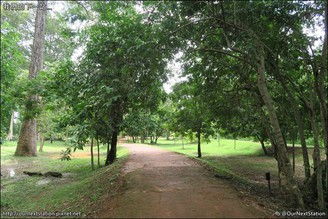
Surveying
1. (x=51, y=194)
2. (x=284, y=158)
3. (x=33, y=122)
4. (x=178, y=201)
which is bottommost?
(x=51, y=194)

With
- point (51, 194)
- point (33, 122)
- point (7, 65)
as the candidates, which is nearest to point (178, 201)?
point (51, 194)

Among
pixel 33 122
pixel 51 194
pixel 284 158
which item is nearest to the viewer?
pixel 284 158

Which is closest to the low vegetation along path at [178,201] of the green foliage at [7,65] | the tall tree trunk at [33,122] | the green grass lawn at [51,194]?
the green grass lawn at [51,194]

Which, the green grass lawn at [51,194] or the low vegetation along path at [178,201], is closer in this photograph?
the low vegetation along path at [178,201]

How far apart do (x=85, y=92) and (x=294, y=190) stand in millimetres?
6922

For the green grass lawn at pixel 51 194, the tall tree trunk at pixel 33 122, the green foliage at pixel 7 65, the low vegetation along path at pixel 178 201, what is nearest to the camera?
the low vegetation along path at pixel 178 201

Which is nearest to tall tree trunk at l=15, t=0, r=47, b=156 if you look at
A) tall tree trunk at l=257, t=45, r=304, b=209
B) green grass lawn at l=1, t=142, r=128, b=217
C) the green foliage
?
green grass lawn at l=1, t=142, r=128, b=217

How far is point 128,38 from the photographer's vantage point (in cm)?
815

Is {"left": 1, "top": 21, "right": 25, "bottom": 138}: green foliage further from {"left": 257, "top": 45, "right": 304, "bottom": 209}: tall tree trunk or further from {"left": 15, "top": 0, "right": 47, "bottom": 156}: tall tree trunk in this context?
{"left": 15, "top": 0, "right": 47, "bottom": 156}: tall tree trunk

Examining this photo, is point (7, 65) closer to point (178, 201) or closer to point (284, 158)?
point (178, 201)

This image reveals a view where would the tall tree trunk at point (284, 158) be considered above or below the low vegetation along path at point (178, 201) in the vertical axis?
above

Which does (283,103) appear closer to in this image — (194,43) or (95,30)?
(194,43)

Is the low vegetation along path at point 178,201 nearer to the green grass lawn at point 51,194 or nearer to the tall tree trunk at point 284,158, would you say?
the green grass lawn at point 51,194

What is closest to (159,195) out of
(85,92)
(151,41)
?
(85,92)
